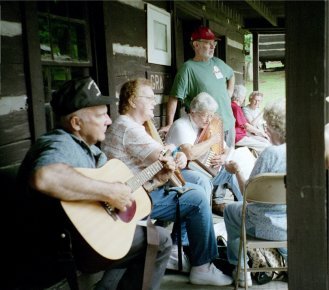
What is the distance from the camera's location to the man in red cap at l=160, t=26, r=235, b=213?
201 inches

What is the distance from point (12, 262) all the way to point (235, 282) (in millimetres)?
1450

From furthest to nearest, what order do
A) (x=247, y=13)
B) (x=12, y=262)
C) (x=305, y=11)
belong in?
(x=247, y=13) → (x=12, y=262) → (x=305, y=11)

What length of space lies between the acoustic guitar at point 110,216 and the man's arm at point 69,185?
47 millimetres

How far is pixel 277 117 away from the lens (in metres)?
2.89

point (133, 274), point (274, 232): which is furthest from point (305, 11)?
point (133, 274)

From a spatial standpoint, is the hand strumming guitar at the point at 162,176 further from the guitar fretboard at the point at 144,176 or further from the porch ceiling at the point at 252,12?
the porch ceiling at the point at 252,12

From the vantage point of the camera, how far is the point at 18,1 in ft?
8.71

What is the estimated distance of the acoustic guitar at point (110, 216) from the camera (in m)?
2.09

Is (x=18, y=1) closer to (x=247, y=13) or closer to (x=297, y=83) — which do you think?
(x=297, y=83)

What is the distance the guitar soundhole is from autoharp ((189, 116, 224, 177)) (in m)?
1.49

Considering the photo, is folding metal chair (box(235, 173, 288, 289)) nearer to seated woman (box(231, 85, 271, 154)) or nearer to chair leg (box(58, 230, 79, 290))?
chair leg (box(58, 230, 79, 290))

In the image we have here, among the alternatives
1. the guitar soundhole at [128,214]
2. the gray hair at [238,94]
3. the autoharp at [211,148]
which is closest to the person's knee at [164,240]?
the guitar soundhole at [128,214]

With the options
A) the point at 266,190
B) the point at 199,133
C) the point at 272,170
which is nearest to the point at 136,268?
the point at 266,190

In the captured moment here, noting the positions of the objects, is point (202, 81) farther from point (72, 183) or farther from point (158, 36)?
point (72, 183)
